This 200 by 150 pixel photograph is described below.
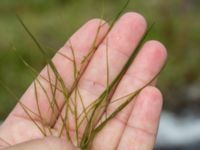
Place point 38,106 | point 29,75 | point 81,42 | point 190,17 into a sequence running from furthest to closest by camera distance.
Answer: point 190,17
point 29,75
point 81,42
point 38,106

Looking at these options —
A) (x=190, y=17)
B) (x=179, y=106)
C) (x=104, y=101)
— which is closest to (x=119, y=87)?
(x=104, y=101)

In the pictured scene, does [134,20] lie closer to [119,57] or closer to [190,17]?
[119,57]

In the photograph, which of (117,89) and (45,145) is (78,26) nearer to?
(117,89)

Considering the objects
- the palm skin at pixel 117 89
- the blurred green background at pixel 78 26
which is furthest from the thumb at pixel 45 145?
the blurred green background at pixel 78 26

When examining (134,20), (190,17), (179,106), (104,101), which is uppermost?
(134,20)

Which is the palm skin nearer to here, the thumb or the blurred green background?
the thumb

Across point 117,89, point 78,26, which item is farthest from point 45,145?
point 78,26
